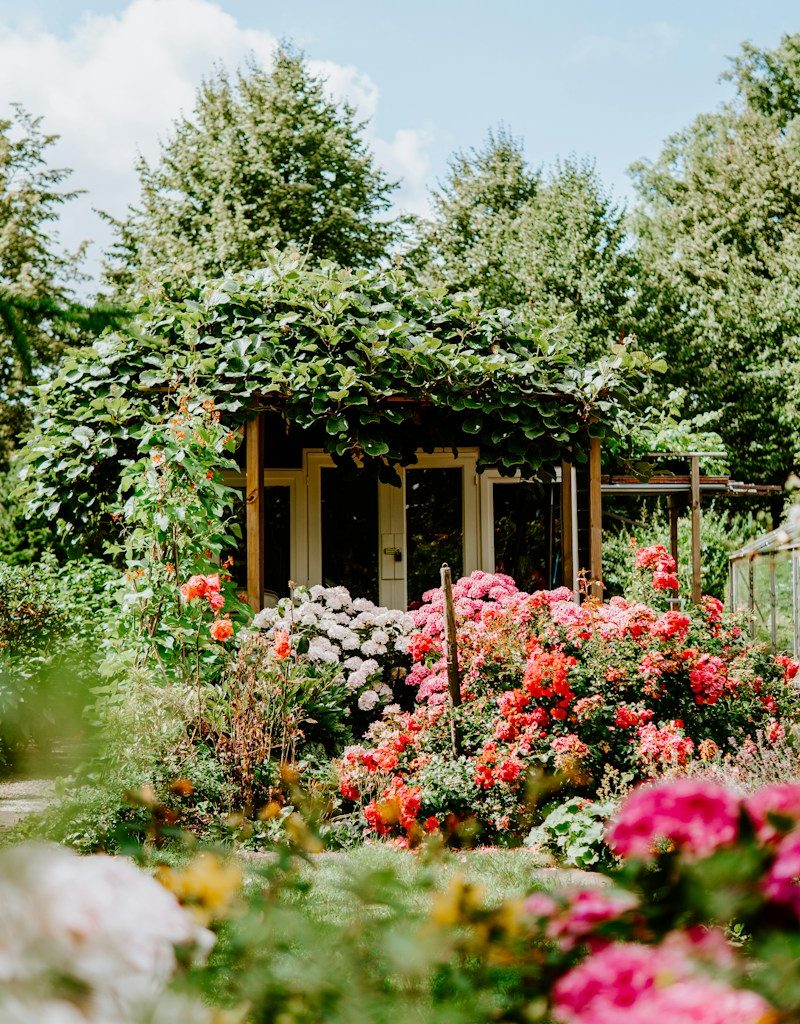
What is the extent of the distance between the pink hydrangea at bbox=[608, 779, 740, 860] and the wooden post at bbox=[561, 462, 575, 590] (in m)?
7.43

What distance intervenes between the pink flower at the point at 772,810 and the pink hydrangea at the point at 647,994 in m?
0.21

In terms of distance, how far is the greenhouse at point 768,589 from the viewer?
30.7 ft

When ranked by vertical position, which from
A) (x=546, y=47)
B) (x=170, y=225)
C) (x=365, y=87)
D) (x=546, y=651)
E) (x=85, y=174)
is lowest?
(x=546, y=651)

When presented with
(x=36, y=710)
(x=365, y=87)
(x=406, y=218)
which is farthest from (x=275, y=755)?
(x=365, y=87)

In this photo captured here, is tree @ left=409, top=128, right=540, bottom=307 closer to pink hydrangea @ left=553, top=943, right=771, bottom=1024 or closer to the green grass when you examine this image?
the green grass

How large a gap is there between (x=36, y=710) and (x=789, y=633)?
10.1m

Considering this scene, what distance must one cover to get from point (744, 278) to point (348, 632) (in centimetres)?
1665

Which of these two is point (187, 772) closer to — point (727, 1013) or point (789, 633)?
point (727, 1013)

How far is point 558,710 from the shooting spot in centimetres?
522

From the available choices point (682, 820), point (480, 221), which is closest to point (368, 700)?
point (682, 820)

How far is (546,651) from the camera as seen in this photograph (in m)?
5.68

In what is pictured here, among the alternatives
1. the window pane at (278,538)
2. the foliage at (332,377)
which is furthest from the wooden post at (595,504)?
the window pane at (278,538)

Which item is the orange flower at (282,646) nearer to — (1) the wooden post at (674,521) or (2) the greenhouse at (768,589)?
(2) the greenhouse at (768,589)

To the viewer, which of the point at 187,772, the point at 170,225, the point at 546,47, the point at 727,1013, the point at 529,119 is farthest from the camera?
the point at 529,119
